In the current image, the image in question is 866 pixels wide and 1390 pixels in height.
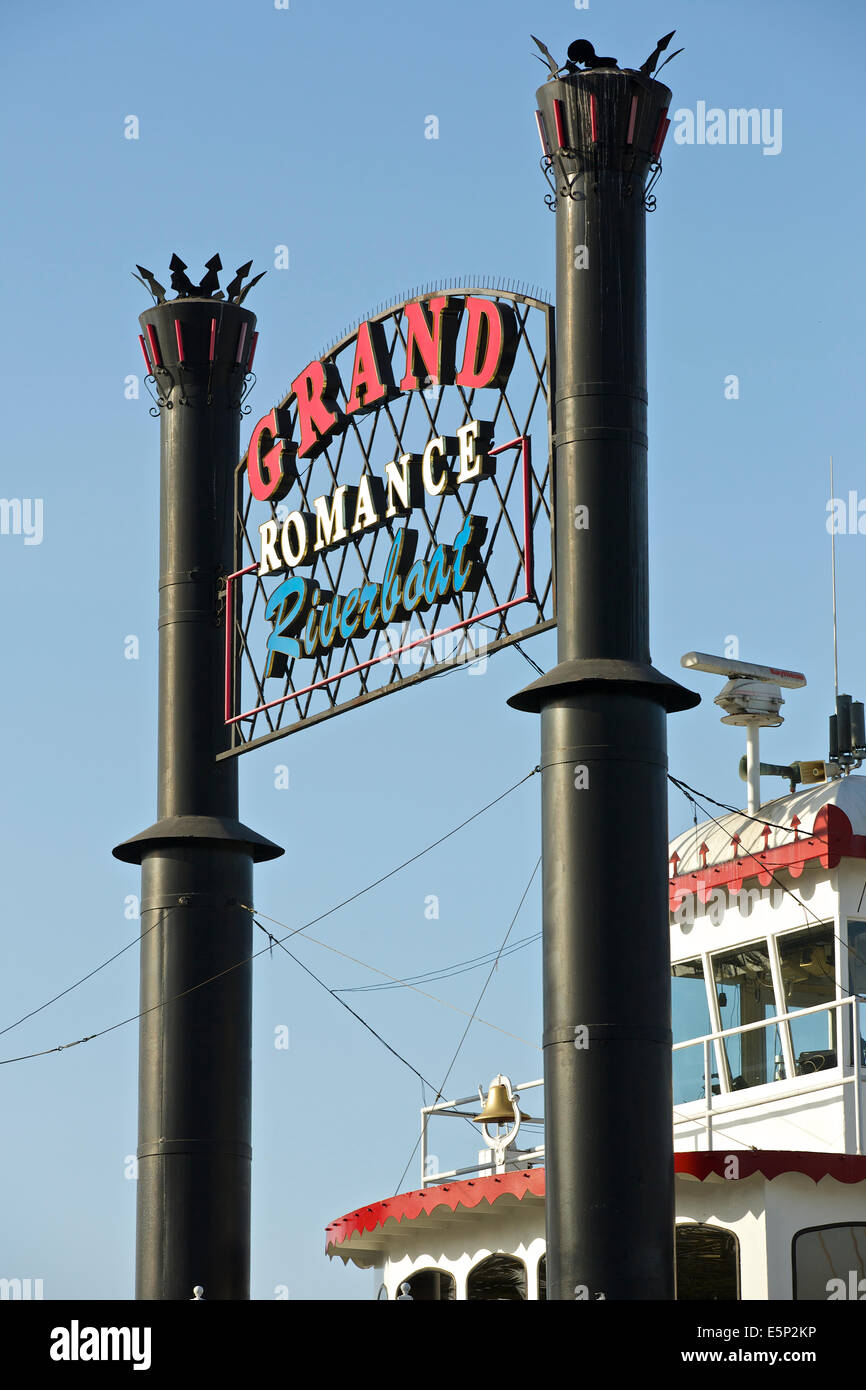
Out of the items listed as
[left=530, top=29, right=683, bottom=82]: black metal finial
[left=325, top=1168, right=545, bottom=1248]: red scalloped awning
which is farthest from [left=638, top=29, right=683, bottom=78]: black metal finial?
[left=325, top=1168, right=545, bottom=1248]: red scalloped awning

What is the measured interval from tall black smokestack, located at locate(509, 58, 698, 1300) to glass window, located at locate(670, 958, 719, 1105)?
707 cm

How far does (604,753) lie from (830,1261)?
5.61 m

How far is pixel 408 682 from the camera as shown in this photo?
18.5 metres

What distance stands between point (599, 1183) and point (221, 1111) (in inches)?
247

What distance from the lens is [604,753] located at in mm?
16047

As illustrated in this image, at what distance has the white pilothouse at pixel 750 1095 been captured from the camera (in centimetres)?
1862

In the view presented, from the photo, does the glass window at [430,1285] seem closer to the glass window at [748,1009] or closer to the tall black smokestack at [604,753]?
→ the glass window at [748,1009]

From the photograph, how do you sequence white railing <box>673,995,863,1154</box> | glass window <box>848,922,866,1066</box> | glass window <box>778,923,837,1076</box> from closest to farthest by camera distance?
white railing <box>673,995,863,1154</box> → glass window <box>848,922,866,1066</box> → glass window <box>778,923,837,1076</box>

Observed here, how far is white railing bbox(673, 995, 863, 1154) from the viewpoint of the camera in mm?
20016

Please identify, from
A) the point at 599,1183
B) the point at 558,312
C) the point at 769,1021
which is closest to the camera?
the point at 599,1183

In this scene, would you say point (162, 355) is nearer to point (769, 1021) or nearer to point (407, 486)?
point (407, 486)

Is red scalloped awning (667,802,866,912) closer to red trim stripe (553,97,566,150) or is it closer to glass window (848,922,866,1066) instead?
glass window (848,922,866,1066)
